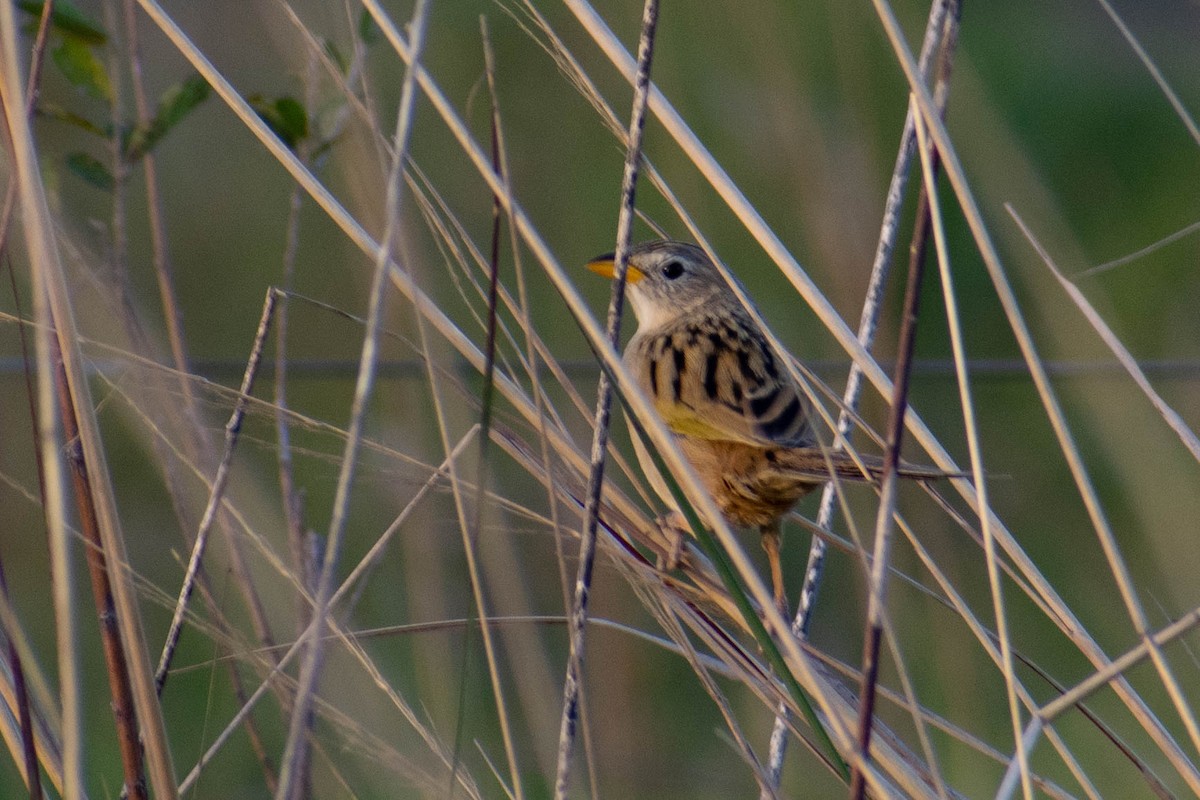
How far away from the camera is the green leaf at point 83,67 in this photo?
319 cm

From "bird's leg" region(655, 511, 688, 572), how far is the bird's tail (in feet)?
0.82

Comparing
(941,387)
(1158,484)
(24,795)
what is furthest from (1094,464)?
(24,795)

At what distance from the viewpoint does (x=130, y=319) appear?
3.03 meters

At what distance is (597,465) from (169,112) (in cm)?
160

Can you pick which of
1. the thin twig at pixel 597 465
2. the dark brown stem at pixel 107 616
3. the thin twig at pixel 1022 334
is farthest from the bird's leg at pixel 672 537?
the dark brown stem at pixel 107 616

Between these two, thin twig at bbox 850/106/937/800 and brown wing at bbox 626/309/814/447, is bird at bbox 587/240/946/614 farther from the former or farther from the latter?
thin twig at bbox 850/106/937/800

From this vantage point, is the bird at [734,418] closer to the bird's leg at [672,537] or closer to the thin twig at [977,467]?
the bird's leg at [672,537]

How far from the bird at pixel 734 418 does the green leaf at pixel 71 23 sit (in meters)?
1.35

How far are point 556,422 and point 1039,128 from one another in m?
7.38

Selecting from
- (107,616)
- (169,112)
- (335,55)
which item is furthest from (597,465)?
(169,112)

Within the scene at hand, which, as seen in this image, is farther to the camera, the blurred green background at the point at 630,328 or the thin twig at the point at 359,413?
the blurred green background at the point at 630,328

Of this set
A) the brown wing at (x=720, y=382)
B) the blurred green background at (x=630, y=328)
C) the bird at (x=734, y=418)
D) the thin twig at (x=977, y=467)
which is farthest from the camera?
the blurred green background at (x=630, y=328)

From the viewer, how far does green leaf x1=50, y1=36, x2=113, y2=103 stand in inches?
126

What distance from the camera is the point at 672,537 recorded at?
9.17 feet
